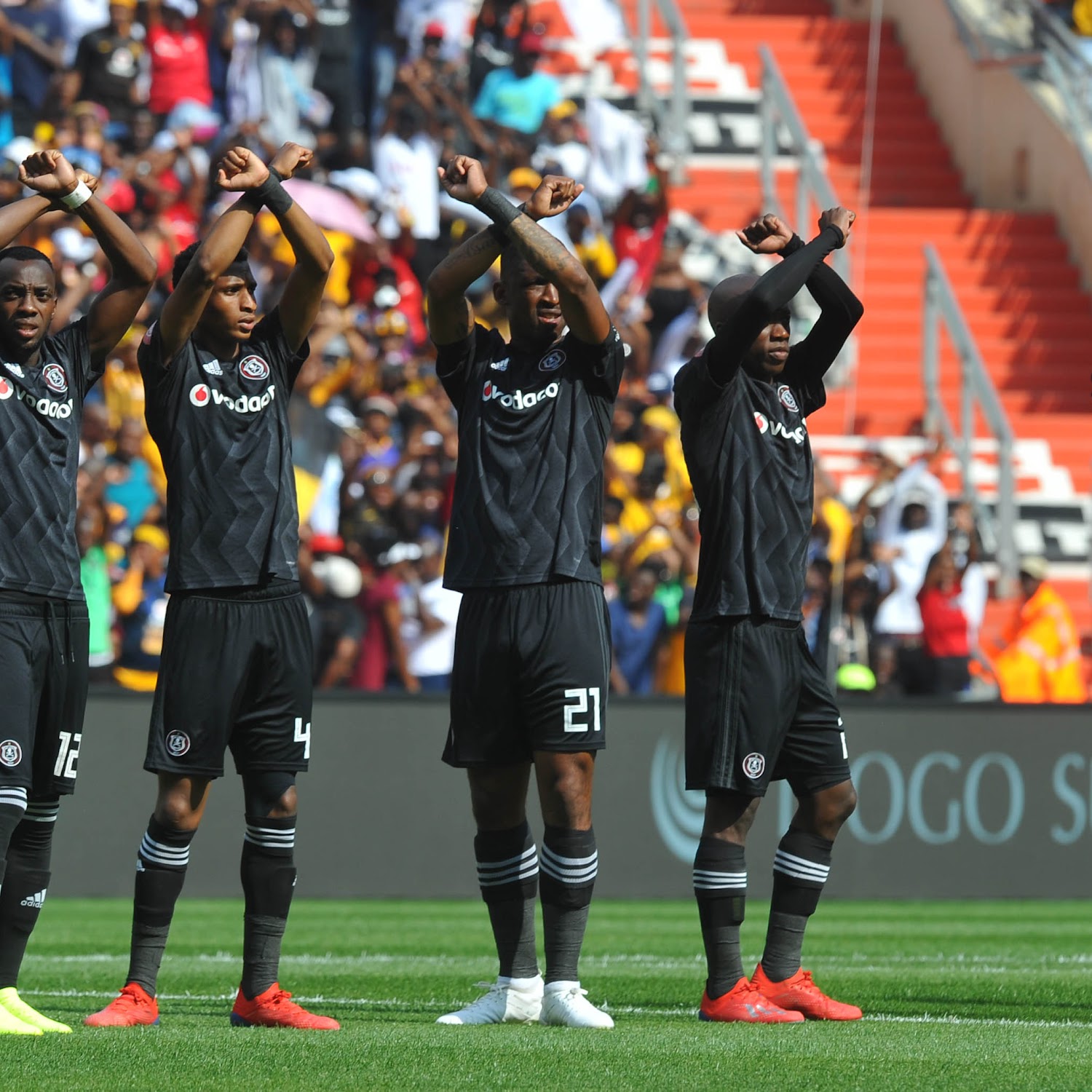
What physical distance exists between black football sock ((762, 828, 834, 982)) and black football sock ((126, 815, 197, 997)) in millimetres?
1985

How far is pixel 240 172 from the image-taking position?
706 cm

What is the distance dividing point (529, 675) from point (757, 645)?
2.60 feet

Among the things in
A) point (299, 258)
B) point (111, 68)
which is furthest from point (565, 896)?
point (111, 68)

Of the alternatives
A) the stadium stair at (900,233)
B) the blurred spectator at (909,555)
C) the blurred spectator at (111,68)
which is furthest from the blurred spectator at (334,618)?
the stadium stair at (900,233)

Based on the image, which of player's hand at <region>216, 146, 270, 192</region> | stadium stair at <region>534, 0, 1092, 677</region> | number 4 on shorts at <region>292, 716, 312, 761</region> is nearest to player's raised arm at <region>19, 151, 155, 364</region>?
player's hand at <region>216, 146, 270, 192</region>

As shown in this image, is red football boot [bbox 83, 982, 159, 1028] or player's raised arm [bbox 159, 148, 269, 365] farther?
player's raised arm [bbox 159, 148, 269, 365]

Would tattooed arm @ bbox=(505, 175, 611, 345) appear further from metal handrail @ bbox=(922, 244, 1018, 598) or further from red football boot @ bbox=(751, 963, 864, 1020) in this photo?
metal handrail @ bbox=(922, 244, 1018, 598)

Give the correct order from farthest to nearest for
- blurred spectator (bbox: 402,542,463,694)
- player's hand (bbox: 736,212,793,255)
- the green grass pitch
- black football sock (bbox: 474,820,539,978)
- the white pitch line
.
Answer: blurred spectator (bbox: 402,542,463,694), player's hand (bbox: 736,212,793,255), the white pitch line, black football sock (bbox: 474,820,539,978), the green grass pitch

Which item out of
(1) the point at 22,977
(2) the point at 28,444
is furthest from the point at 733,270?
(2) the point at 28,444

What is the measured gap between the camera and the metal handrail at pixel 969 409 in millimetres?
19469

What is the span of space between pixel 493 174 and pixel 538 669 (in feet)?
47.0

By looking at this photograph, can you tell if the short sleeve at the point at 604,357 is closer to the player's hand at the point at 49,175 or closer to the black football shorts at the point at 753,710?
the black football shorts at the point at 753,710

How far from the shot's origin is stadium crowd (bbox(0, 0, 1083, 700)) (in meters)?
15.8

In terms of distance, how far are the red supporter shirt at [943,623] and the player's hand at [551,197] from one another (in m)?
9.82
